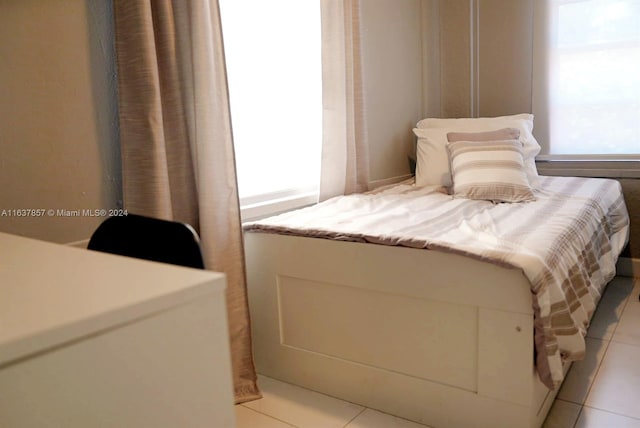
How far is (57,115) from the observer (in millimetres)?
1316

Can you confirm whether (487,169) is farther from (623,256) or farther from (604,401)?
(623,256)

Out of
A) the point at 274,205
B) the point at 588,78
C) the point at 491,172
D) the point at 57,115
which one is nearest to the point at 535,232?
the point at 491,172

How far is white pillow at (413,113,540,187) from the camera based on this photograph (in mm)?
2512

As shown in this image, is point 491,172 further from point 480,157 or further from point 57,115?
point 57,115

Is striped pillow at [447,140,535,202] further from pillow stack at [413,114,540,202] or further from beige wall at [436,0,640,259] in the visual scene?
beige wall at [436,0,640,259]

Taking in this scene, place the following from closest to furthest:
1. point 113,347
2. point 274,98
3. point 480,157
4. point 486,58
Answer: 1. point 113,347
2. point 274,98
3. point 480,157
4. point 486,58

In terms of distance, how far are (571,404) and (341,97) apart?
1.52m

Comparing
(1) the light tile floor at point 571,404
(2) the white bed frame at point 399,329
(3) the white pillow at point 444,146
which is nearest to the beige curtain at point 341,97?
(3) the white pillow at point 444,146

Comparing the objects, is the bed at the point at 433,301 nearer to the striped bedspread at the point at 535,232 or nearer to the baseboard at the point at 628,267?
the striped bedspread at the point at 535,232

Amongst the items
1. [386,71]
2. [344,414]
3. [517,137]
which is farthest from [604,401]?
[386,71]

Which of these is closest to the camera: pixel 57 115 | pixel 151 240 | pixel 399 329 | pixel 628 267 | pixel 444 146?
pixel 151 240

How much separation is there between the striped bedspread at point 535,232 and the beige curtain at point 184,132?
24cm

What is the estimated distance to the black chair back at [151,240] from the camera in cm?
80

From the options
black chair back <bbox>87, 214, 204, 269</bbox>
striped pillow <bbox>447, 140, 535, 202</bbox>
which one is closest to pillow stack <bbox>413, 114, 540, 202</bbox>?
striped pillow <bbox>447, 140, 535, 202</bbox>
